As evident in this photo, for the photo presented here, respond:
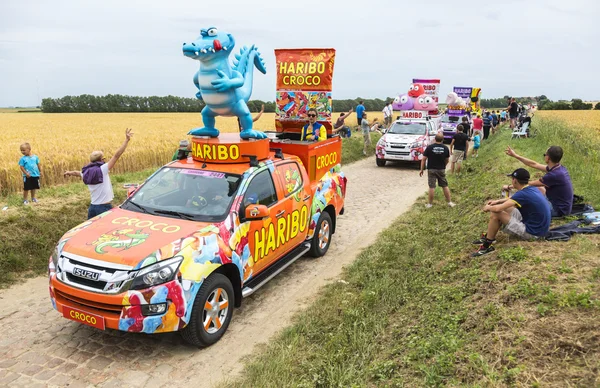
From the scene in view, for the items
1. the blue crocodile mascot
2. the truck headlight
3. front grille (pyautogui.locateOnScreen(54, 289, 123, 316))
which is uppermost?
the blue crocodile mascot

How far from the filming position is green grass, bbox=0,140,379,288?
21.8 feet

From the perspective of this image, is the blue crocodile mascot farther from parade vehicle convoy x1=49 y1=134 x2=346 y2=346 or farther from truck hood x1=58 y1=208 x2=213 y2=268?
truck hood x1=58 y1=208 x2=213 y2=268

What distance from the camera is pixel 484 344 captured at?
146 inches

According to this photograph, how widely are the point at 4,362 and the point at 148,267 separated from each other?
1905 millimetres

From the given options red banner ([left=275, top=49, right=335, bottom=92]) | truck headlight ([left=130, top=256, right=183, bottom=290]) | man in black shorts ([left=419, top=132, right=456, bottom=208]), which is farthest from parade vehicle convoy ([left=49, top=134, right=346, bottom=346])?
man in black shorts ([left=419, top=132, right=456, bottom=208])

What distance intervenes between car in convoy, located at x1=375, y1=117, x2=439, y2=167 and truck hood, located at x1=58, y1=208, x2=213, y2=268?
1224 centimetres

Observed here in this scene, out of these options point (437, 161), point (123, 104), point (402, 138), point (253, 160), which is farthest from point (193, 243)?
point (123, 104)

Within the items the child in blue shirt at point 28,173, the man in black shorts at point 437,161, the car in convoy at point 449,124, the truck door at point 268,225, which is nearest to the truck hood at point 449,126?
the car in convoy at point 449,124

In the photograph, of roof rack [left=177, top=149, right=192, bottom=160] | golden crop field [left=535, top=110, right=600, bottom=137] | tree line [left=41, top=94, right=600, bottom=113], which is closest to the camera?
roof rack [left=177, top=149, right=192, bottom=160]

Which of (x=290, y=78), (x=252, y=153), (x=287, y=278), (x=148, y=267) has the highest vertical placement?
(x=290, y=78)

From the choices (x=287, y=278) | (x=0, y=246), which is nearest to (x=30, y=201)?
(x=0, y=246)

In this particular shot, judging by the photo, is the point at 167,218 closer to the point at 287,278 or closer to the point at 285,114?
the point at 287,278

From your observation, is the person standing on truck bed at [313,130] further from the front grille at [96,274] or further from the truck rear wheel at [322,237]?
the front grille at [96,274]

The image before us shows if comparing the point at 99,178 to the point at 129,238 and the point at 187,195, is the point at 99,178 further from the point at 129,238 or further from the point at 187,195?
the point at 129,238
